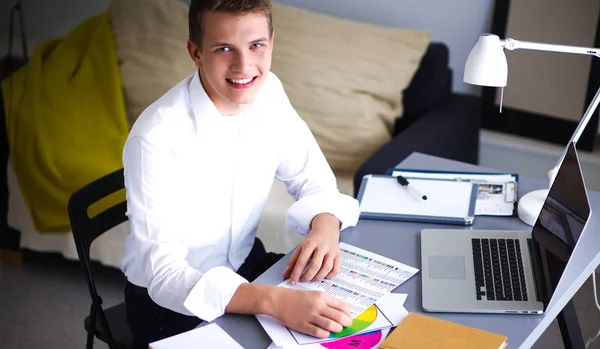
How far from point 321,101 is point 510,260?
1386mm

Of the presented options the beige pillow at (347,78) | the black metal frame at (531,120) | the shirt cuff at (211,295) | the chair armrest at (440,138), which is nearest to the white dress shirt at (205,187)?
the shirt cuff at (211,295)

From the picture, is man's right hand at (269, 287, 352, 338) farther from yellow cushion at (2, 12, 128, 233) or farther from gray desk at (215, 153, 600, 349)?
yellow cushion at (2, 12, 128, 233)

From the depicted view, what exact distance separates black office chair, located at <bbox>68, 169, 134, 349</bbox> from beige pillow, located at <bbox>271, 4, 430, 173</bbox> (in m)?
1.13

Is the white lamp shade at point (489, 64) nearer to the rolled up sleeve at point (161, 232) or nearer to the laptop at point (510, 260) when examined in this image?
the laptop at point (510, 260)

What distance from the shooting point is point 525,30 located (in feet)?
9.46

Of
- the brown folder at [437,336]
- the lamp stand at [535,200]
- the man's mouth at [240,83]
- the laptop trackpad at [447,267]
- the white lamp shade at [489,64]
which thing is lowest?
the laptop trackpad at [447,267]

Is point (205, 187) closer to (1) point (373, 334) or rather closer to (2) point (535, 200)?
(1) point (373, 334)

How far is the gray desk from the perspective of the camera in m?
1.36

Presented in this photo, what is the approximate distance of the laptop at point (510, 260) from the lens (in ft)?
4.61

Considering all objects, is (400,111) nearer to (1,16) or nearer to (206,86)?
(206,86)

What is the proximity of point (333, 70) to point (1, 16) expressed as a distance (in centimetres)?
220

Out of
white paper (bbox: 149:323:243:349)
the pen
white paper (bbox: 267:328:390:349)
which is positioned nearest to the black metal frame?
the pen

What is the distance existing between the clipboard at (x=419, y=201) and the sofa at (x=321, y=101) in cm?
72

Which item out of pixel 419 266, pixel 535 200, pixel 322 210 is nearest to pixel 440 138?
pixel 535 200
